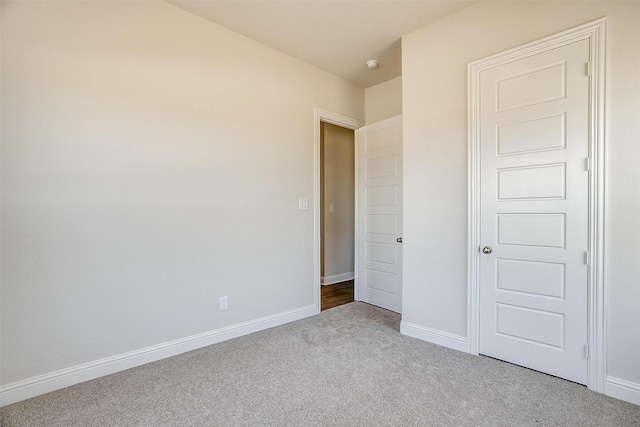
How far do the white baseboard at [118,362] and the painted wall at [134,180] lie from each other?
45 mm

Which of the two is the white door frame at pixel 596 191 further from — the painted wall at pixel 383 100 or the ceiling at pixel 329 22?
the painted wall at pixel 383 100

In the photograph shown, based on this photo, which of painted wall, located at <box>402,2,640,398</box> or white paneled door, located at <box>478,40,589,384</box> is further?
white paneled door, located at <box>478,40,589,384</box>

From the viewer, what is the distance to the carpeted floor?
5.55 feet

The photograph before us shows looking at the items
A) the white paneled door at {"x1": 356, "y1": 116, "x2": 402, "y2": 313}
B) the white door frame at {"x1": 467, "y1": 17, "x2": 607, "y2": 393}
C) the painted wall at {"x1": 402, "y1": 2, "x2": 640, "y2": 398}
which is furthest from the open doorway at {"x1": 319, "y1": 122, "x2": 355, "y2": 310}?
the white door frame at {"x1": 467, "y1": 17, "x2": 607, "y2": 393}

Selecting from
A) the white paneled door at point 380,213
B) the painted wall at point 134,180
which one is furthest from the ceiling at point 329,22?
the white paneled door at point 380,213

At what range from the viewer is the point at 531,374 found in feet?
6.99

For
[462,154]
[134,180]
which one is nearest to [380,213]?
[462,154]

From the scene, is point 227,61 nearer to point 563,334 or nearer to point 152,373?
point 152,373

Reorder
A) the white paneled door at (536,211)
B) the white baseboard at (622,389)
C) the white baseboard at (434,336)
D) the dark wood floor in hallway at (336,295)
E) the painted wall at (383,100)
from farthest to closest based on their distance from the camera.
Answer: the dark wood floor in hallway at (336,295) < the painted wall at (383,100) < the white baseboard at (434,336) < the white paneled door at (536,211) < the white baseboard at (622,389)

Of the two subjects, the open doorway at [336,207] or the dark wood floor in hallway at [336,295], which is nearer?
the dark wood floor in hallway at [336,295]

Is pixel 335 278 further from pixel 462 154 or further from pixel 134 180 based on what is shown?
pixel 134 180

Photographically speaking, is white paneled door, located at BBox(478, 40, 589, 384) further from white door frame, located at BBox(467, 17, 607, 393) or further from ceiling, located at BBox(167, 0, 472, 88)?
ceiling, located at BBox(167, 0, 472, 88)

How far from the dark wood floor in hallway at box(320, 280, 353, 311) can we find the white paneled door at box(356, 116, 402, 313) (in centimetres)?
27

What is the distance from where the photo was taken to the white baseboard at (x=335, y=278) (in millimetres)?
4895
